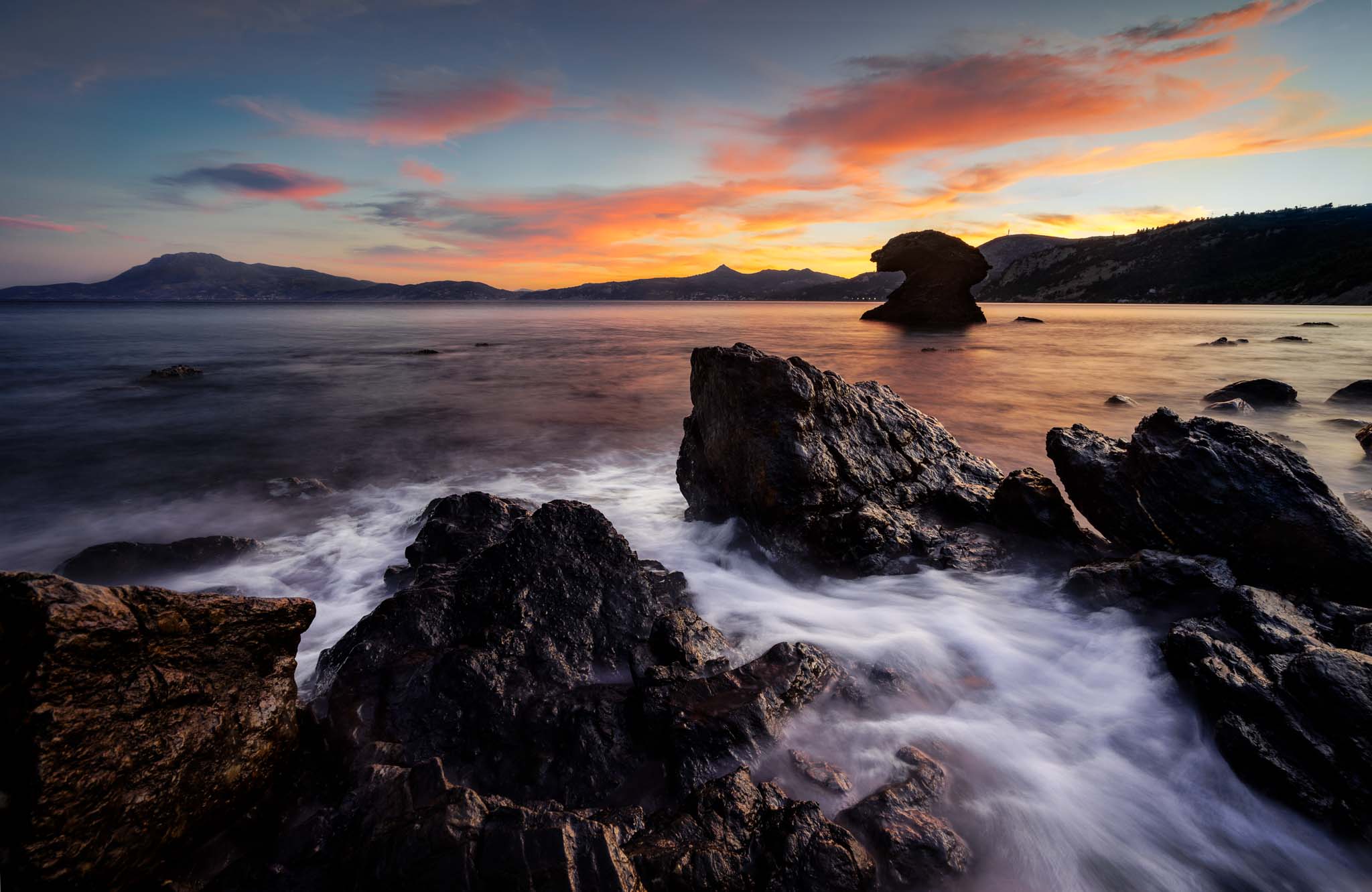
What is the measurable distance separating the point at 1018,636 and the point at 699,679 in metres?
3.00

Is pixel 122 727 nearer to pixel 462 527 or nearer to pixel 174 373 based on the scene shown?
pixel 462 527

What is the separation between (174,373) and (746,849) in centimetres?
2851

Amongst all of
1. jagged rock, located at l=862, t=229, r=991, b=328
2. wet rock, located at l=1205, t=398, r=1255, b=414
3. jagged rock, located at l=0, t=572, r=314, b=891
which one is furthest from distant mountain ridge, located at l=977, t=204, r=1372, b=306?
jagged rock, located at l=0, t=572, r=314, b=891

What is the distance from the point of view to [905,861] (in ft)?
8.96

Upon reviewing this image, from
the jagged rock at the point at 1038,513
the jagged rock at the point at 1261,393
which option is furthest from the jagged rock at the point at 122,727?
the jagged rock at the point at 1261,393

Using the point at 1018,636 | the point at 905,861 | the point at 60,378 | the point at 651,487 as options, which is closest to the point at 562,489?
the point at 651,487

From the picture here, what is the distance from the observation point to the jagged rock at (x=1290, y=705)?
2910mm

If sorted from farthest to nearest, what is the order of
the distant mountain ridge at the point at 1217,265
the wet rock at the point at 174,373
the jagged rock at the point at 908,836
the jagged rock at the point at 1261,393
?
the distant mountain ridge at the point at 1217,265
the wet rock at the point at 174,373
the jagged rock at the point at 1261,393
the jagged rock at the point at 908,836

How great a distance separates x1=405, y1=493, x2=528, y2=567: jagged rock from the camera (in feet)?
18.5

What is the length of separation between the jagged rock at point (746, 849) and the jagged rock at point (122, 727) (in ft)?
6.96

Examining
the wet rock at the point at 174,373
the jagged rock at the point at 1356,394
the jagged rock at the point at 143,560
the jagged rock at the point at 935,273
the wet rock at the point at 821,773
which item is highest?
the jagged rock at the point at 935,273

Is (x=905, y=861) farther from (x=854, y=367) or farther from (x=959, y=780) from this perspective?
(x=854, y=367)

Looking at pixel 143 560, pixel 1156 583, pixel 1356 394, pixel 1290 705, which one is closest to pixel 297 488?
pixel 143 560

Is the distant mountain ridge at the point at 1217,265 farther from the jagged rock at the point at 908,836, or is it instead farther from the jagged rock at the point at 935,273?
the jagged rock at the point at 908,836
